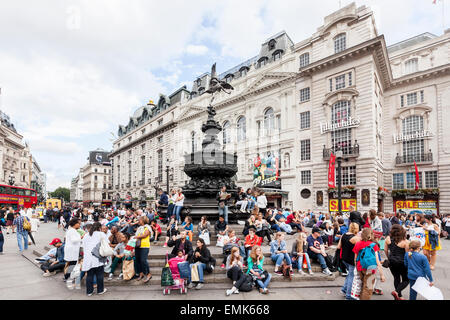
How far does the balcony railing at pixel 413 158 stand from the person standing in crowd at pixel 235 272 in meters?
27.9

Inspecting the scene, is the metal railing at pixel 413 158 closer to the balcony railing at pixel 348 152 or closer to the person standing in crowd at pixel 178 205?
the balcony railing at pixel 348 152

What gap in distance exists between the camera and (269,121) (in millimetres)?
34188

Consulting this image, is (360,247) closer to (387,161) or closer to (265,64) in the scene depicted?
(387,161)

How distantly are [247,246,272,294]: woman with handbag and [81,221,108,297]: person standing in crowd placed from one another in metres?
3.68

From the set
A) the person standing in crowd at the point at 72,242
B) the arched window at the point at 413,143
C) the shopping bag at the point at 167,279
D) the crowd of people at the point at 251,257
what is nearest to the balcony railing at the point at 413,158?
the arched window at the point at 413,143

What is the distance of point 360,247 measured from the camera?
17.8 ft

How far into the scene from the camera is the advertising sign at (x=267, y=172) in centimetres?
3019

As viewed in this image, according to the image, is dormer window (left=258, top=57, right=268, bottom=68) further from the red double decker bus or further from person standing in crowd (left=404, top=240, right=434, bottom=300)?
person standing in crowd (left=404, top=240, right=434, bottom=300)

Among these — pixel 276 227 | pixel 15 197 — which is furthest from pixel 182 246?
pixel 15 197

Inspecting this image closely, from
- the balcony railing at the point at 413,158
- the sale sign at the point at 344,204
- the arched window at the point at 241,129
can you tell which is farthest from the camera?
the arched window at the point at 241,129

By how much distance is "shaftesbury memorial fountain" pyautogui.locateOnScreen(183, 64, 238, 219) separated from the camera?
37.0ft

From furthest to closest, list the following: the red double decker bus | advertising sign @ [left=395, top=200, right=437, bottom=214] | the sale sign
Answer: the red double decker bus → the sale sign → advertising sign @ [left=395, top=200, right=437, bottom=214]

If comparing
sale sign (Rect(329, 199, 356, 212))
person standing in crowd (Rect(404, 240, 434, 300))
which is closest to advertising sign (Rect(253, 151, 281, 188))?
sale sign (Rect(329, 199, 356, 212))

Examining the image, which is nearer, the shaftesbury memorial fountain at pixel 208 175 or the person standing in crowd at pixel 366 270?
the person standing in crowd at pixel 366 270
